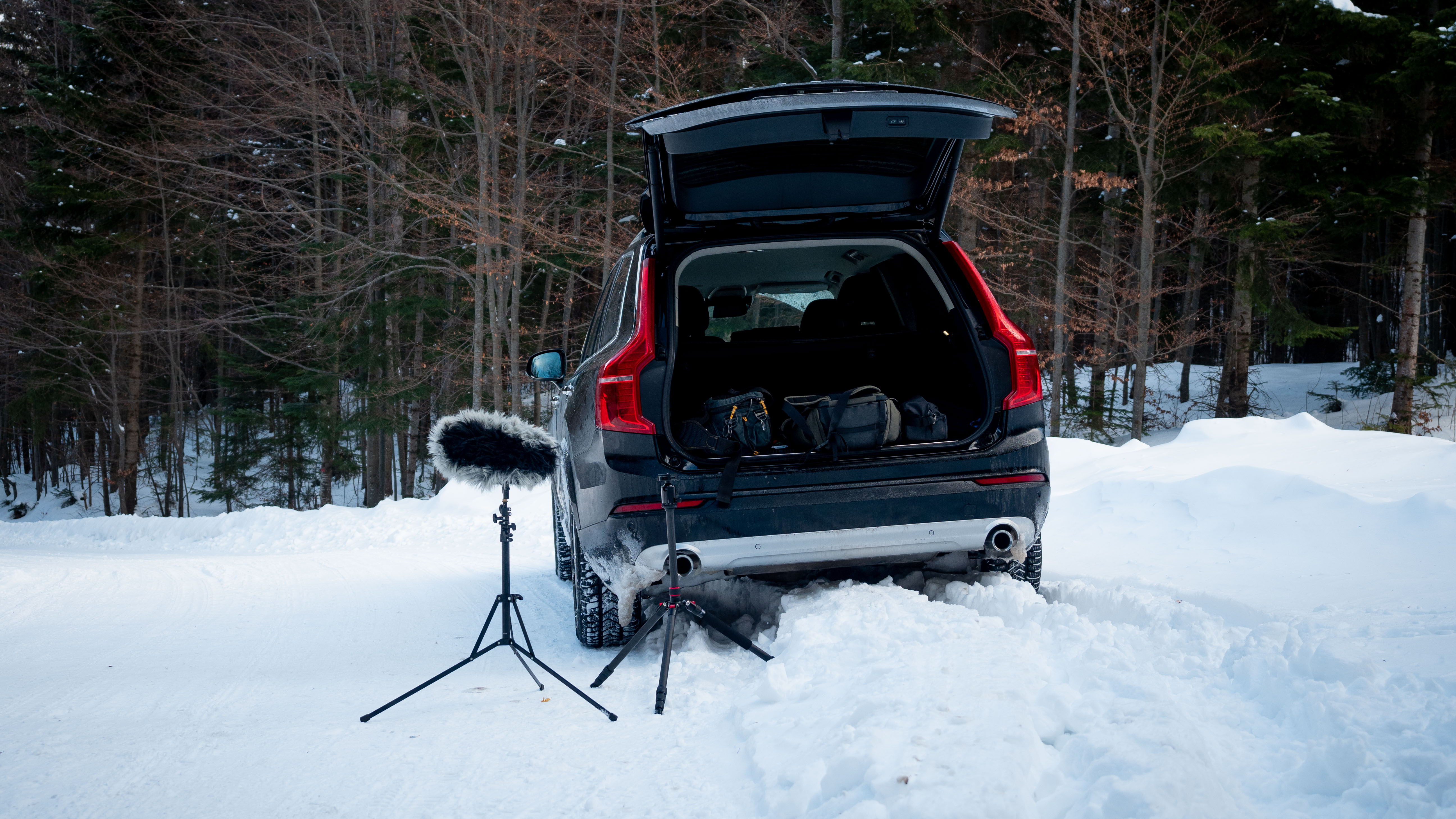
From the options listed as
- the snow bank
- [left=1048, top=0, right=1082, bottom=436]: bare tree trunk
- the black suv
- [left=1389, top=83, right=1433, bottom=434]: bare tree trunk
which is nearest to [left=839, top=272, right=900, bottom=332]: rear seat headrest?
the black suv

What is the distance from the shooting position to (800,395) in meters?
4.61

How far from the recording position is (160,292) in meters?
21.1

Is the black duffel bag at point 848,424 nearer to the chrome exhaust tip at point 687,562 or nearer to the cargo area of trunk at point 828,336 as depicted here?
the cargo area of trunk at point 828,336

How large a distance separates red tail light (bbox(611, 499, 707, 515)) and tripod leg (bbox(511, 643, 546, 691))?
0.73 m

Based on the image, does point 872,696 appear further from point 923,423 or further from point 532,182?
point 532,182

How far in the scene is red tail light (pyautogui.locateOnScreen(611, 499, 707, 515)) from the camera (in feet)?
11.0

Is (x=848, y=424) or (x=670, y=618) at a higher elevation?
(x=848, y=424)

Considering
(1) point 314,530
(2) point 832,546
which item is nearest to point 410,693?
(2) point 832,546

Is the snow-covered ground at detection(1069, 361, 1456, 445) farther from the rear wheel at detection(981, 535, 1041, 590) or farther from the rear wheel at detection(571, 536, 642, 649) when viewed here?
the rear wheel at detection(571, 536, 642, 649)

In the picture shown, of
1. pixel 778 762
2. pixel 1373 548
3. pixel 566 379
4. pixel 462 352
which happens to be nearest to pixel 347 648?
pixel 566 379

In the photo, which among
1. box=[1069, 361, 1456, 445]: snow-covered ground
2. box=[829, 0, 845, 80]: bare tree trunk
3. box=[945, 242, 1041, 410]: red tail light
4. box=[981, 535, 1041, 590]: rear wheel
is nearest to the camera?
box=[945, 242, 1041, 410]: red tail light

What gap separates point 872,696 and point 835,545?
0.81 metres

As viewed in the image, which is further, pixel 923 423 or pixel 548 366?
pixel 548 366

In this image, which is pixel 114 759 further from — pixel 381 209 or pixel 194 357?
pixel 194 357
